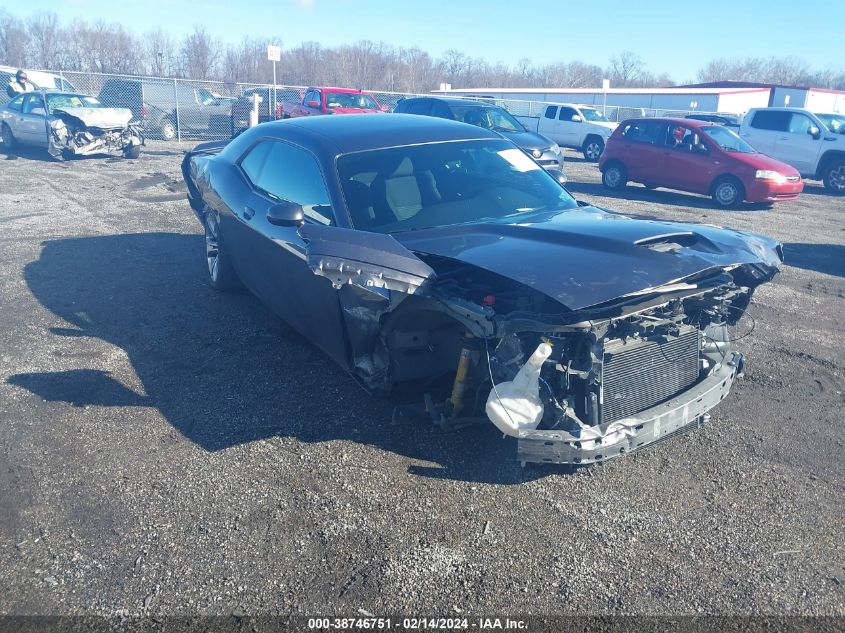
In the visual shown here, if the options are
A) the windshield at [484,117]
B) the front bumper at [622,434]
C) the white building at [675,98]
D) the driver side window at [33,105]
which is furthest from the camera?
the white building at [675,98]

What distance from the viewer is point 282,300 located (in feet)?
16.1

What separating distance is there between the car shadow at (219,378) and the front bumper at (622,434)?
0.41 metres

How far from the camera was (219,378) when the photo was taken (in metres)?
4.73

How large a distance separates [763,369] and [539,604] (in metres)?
3.20

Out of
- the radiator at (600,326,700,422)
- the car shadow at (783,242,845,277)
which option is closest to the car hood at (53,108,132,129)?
the car shadow at (783,242,845,277)

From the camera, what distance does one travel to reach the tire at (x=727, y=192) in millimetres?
12992

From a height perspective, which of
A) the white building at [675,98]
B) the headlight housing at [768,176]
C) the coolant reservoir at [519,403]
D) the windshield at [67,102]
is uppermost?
the white building at [675,98]

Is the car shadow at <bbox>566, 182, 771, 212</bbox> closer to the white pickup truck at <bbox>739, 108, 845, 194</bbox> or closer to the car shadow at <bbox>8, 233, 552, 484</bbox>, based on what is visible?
the white pickup truck at <bbox>739, 108, 845, 194</bbox>

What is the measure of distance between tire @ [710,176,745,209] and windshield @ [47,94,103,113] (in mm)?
14147

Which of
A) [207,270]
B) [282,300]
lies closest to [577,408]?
[282,300]

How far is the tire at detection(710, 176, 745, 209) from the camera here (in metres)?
13.0

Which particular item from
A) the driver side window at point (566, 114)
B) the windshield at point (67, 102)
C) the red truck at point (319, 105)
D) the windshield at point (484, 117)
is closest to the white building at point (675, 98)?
the driver side window at point (566, 114)

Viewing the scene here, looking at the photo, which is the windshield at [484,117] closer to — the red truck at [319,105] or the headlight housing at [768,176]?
the red truck at [319,105]

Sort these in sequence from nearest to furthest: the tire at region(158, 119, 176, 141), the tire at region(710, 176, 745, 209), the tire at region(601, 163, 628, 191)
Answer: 1. the tire at region(710, 176, 745, 209)
2. the tire at region(601, 163, 628, 191)
3. the tire at region(158, 119, 176, 141)
